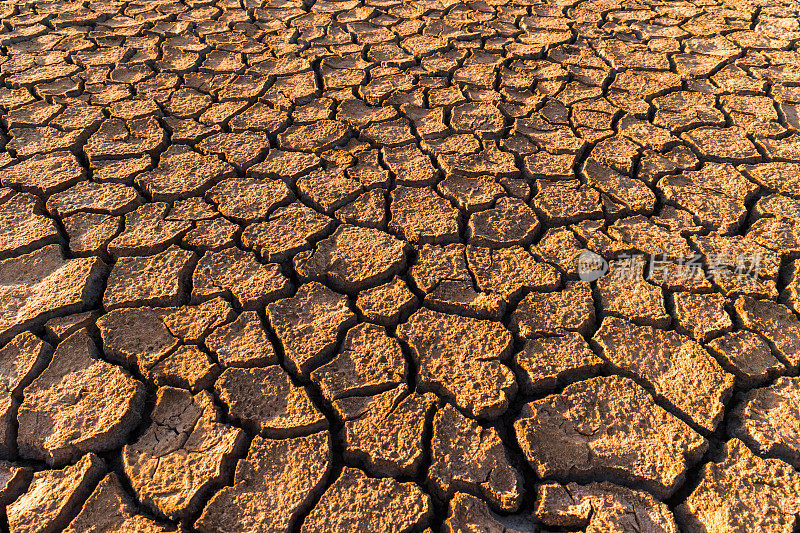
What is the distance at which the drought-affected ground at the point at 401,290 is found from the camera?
4.26ft

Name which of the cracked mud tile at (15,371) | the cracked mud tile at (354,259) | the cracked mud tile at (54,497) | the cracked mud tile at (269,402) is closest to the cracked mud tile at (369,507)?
the cracked mud tile at (269,402)

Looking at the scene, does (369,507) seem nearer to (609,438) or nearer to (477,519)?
(477,519)

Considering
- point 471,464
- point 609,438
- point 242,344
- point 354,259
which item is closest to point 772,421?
point 609,438

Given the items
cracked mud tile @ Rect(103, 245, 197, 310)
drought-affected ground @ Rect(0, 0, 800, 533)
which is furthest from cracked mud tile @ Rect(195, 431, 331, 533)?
cracked mud tile @ Rect(103, 245, 197, 310)

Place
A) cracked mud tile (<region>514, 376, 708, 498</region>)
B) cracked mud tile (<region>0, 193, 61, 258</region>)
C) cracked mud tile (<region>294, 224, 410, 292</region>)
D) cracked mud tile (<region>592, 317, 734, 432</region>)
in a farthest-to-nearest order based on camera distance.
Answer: cracked mud tile (<region>0, 193, 61, 258</region>), cracked mud tile (<region>294, 224, 410, 292</region>), cracked mud tile (<region>592, 317, 734, 432</region>), cracked mud tile (<region>514, 376, 708, 498</region>)

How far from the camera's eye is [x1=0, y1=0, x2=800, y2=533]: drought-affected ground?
4.26 feet

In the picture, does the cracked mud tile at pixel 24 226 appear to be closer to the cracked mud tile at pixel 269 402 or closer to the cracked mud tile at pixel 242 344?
the cracked mud tile at pixel 242 344

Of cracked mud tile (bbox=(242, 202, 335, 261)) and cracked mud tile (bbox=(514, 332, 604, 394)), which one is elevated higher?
cracked mud tile (bbox=(242, 202, 335, 261))

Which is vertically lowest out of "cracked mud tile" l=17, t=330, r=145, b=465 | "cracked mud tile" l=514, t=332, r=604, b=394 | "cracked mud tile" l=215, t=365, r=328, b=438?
"cracked mud tile" l=514, t=332, r=604, b=394

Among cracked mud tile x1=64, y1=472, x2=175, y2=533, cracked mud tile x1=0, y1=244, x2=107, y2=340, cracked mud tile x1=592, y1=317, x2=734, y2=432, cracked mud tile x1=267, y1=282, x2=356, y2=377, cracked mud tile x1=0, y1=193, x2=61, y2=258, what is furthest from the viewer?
cracked mud tile x1=0, y1=193, x2=61, y2=258

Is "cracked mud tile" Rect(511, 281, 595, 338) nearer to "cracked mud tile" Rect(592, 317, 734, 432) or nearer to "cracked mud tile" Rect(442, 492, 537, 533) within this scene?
"cracked mud tile" Rect(592, 317, 734, 432)

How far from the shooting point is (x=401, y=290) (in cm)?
175

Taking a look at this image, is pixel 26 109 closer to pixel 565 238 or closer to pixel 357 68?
pixel 357 68

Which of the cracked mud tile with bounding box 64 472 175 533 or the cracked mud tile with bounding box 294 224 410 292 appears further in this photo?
the cracked mud tile with bounding box 294 224 410 292
